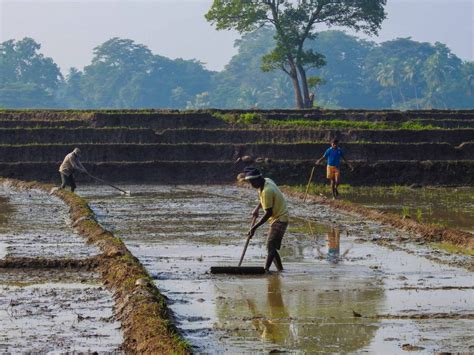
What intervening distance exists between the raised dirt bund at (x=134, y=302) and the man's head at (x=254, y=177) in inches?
62.3

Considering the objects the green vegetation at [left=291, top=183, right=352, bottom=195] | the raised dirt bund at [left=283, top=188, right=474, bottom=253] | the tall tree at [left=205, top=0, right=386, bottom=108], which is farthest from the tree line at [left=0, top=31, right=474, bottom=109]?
the raised dirt bund at [left=283, top=188, right=474, bottom=253]

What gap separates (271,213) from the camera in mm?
12398

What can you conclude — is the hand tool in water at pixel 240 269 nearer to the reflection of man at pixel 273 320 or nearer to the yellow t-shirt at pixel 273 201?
the yellow t-shirt at pixel 273 201

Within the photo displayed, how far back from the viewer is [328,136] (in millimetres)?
33094

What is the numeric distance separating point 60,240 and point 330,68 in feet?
286

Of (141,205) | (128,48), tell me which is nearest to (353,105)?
(128,48)

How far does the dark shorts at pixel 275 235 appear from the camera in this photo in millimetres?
12273

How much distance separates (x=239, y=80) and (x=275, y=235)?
94.1 metres

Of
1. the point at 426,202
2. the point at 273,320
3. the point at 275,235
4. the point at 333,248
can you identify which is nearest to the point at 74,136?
the point at 426,202

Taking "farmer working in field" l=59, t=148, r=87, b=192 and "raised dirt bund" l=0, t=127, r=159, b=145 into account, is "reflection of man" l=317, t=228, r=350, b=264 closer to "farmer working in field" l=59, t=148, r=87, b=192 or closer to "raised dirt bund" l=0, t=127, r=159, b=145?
"farmer working in field" l=59, t=148, r=87, b=192

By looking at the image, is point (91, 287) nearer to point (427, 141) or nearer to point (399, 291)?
point (399, 291)

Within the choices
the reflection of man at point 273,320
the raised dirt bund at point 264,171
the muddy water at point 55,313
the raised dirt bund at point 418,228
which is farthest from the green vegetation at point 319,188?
the reflection of man at point 273,320

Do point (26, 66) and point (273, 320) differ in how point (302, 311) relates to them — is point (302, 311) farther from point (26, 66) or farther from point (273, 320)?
point (26, 66)

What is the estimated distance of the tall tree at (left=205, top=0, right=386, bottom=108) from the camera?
1967 inches
